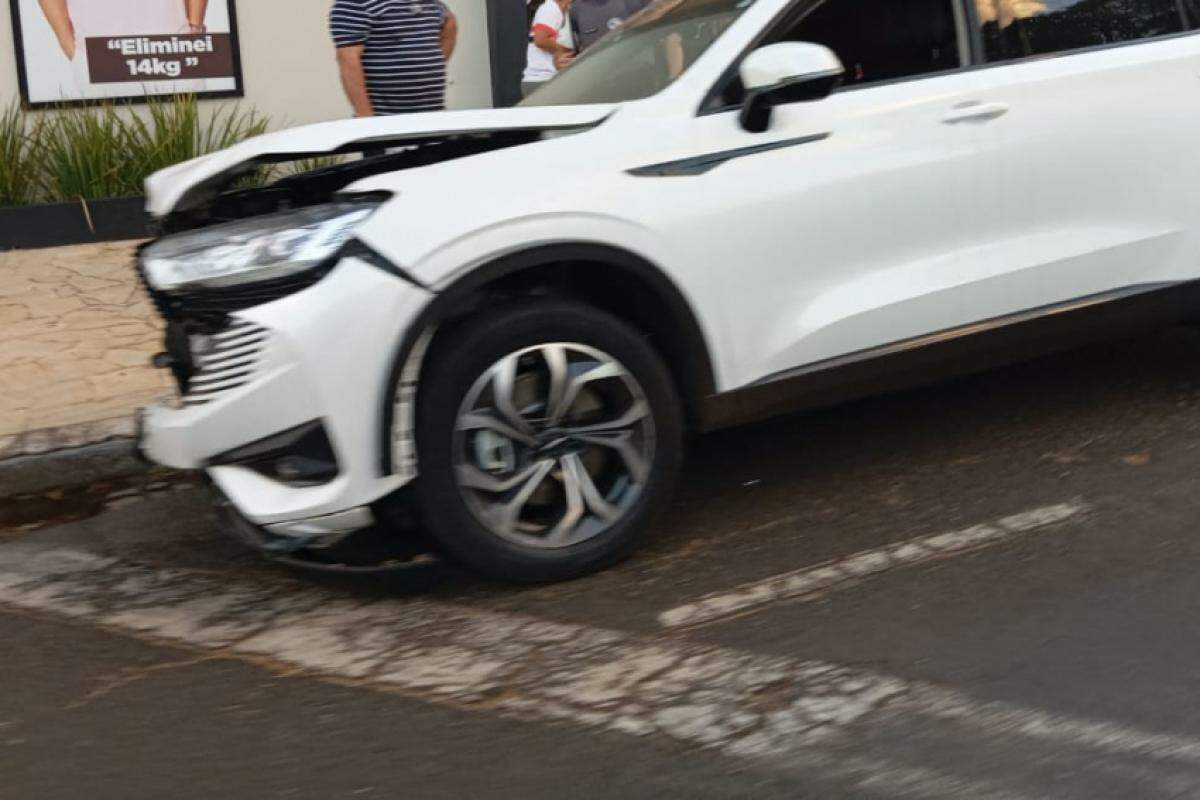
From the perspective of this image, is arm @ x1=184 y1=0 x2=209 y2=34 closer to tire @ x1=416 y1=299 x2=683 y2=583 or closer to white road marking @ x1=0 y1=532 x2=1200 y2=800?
white road marking @ x1=0 y1=532 x2=1200 y2=800

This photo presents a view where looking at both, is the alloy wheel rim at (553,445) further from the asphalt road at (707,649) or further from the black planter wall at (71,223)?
the black planter wall at (71,223)

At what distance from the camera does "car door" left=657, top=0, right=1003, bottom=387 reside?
13.3ft

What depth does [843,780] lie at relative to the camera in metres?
2.87

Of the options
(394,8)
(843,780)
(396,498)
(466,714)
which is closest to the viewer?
(843,780)

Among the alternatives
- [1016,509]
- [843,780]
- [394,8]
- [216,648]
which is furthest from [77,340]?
[843,780]

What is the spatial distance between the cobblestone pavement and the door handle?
3.32 m

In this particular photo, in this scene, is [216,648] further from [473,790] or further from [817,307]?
[817,307]

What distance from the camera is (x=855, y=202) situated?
4164mm

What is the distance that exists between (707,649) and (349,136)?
1639mm

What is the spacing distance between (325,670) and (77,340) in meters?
3.98

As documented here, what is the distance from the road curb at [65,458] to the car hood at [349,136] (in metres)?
1.51

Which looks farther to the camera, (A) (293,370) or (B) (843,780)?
(A) (293,370)

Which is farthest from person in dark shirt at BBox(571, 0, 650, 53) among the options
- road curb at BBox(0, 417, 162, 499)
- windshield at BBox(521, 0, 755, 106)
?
road curb at BBox(0, 417, 162, 499)

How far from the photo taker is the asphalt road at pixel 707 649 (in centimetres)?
297
